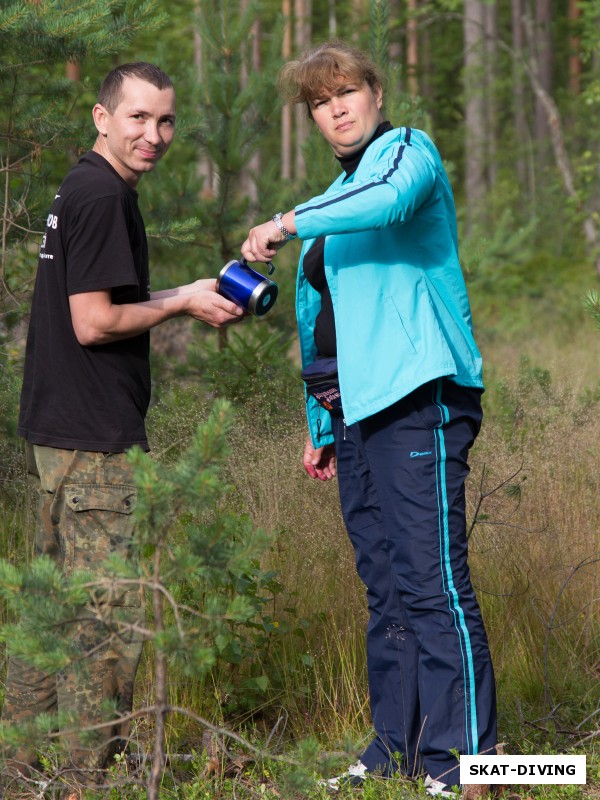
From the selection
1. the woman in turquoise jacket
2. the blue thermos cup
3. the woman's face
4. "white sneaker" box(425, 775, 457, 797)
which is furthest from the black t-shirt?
"white sneaker" box(425, 775, 457, 797)

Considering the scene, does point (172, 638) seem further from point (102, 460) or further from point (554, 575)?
point (554, 575)

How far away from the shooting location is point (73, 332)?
2.81 metres

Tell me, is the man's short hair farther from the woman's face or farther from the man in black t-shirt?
the woman's face

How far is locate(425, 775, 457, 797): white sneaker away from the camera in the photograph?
9.04 ft

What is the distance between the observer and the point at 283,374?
5953mm

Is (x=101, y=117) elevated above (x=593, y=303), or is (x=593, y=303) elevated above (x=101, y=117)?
(x=101, y=117)

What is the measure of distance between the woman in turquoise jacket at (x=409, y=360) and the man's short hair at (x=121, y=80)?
41 centimetres

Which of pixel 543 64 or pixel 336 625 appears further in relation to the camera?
pixel 543 64

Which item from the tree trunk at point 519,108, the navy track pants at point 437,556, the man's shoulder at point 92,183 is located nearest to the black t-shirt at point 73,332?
the man's shoulder at point 92,183

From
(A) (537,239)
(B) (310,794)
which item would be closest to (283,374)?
(B) (310,794)

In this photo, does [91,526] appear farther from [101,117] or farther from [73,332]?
[101,117]

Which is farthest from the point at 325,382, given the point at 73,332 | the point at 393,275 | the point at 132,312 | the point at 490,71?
the point at 490,71

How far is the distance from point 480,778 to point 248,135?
5.32m

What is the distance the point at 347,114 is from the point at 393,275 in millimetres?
531
